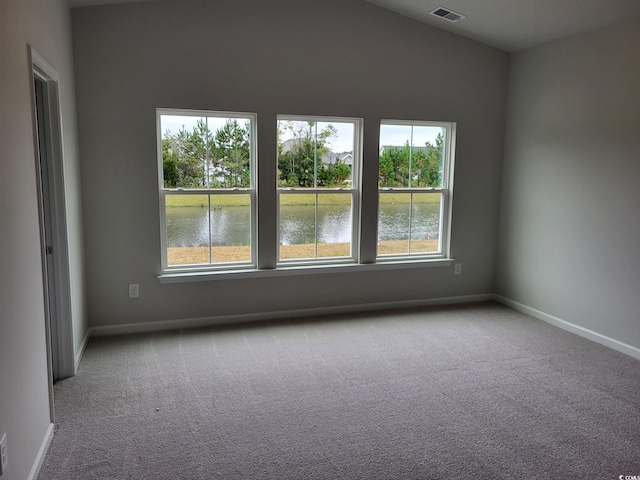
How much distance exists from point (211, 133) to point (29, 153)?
193 cm

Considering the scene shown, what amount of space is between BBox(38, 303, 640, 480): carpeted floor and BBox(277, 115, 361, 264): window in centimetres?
83

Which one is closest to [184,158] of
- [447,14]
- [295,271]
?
[295,271]

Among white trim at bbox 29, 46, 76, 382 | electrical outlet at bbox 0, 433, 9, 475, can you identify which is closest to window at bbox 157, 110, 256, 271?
white trim at bbox 29, 46, 76, 382

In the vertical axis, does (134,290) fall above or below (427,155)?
below

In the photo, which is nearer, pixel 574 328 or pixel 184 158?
pixel 184 158

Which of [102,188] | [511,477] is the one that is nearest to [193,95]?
[102,188]

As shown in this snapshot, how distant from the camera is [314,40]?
4.12 metres

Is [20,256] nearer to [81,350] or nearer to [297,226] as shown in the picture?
[81,350]

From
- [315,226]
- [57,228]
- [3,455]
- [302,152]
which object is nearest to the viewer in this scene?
[3,455]

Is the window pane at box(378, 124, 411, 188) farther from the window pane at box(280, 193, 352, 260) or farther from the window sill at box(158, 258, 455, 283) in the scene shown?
the window sill at box(158, 258, 455, 283)

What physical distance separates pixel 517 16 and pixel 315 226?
2539mm

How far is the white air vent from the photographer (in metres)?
4.00

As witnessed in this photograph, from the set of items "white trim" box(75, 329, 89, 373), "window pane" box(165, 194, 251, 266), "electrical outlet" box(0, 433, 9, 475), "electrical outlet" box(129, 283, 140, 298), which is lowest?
"white trim" box(75, 329, 89, 373)

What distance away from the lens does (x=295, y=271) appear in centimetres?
435
